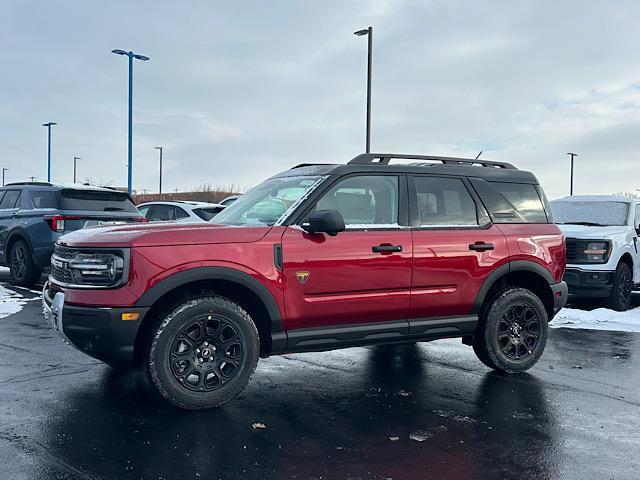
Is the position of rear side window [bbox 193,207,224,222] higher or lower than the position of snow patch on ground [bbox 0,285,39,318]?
higher

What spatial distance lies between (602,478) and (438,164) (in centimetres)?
315

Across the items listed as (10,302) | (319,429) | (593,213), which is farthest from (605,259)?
(10,302)

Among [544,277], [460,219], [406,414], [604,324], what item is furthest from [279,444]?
[604,324]

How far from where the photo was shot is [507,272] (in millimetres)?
5953

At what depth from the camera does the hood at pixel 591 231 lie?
9.89m

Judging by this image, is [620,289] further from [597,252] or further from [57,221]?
[57,221]

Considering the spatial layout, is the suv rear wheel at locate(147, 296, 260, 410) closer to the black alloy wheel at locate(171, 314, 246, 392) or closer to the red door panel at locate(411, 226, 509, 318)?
the black alloy wheel at locate(171, 314, 246, 392)

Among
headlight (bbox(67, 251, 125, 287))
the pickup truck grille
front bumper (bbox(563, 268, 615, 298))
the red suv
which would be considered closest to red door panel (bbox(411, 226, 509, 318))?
the red suv

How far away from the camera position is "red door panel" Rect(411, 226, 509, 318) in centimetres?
548

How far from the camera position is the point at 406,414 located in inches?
188

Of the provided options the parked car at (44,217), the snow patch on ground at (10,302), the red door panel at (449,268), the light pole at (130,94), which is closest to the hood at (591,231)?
the red door panel at (449,268)

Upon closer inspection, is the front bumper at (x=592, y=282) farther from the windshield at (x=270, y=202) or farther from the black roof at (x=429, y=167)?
the windshield at (x=270, y=202)

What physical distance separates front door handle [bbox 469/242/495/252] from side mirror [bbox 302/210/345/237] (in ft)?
4.61

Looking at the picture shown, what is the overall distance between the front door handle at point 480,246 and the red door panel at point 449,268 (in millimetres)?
26
